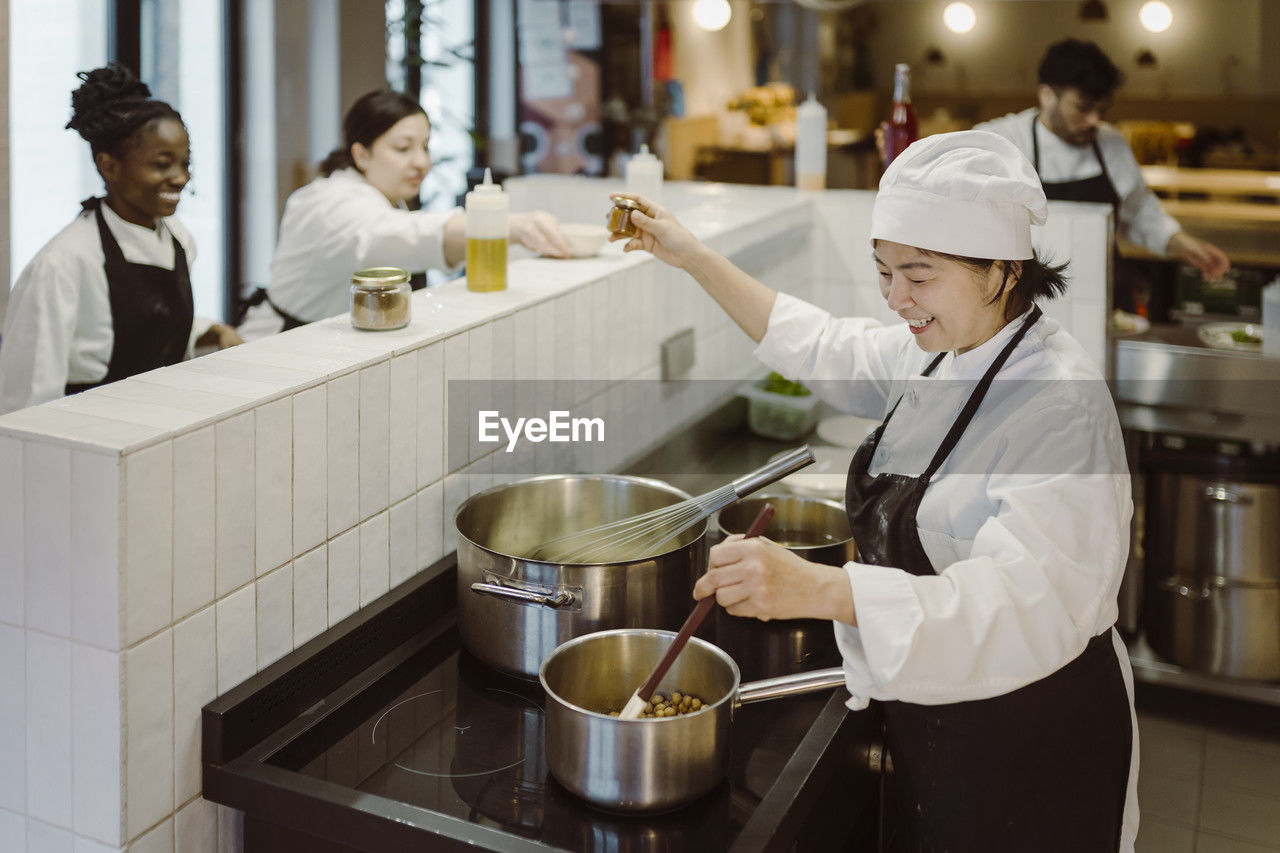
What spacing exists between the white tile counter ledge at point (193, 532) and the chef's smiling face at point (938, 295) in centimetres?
66

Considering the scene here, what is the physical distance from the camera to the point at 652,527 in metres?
1.80

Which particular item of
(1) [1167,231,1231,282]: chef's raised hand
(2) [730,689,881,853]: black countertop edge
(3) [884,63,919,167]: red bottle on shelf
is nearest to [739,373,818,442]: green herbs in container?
(3) [884,63,919,167]: red bottle on shelf

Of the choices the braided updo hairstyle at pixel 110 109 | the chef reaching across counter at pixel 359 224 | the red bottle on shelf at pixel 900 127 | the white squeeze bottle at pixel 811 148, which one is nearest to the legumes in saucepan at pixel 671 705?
the chef reaching across counter at pixel 359 224

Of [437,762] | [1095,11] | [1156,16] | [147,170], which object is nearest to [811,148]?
[147,170]

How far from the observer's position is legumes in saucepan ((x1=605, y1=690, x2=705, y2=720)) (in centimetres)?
150

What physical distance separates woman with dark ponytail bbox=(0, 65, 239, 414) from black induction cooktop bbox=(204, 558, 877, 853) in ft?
3.20

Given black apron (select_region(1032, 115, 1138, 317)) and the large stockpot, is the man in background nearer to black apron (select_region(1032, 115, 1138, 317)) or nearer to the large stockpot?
black apron (select_region(1032, 115, 1138, 317))

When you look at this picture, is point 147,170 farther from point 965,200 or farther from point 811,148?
point 811,148

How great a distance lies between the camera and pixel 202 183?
456 cm

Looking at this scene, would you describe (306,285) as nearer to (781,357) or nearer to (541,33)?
(781,357)

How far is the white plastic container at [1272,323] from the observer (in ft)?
11.1

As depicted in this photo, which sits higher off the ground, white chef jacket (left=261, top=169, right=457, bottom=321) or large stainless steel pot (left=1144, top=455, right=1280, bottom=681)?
white chef jacket (left=261, top=169, right=457, bottom=321)

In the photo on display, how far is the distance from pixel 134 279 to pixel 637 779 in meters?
1.60

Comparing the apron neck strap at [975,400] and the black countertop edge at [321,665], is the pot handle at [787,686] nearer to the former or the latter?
the apron neck strap at [975,400]
